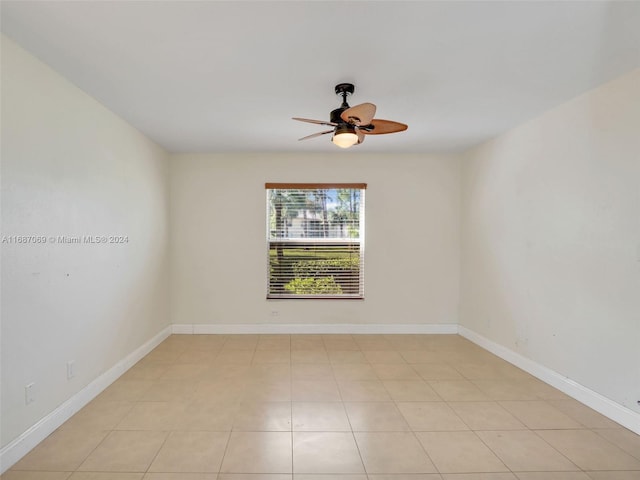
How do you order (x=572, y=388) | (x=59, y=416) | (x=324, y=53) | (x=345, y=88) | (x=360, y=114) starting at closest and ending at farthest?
1. (x=324, y=53)
2. (x=360, y=114)
3. (x=59, y=416)
4. (x=345, y=88)
5. (x=572, y=388)

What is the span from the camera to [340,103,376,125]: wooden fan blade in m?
2.13

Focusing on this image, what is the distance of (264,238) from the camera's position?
4.60 meters

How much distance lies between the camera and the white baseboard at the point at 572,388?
2.36 m

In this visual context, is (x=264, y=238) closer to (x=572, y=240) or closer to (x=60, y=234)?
(x=60, y=234)

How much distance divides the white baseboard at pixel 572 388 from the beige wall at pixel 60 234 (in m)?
3.86

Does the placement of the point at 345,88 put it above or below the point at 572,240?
above

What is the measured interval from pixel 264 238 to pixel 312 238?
0.64 metres

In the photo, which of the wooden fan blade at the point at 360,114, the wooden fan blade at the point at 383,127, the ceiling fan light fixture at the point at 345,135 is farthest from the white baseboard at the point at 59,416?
the wooden fan blade at the point at 383,127

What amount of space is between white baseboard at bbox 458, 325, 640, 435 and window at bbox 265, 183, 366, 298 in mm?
1772

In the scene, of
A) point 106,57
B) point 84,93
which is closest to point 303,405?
point 106,57

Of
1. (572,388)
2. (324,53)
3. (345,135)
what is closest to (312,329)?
A: (572,388)

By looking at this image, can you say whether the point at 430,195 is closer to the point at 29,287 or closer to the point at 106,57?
the point at 106,57

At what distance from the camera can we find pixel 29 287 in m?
2.12

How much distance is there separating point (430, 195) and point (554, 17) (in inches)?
118
